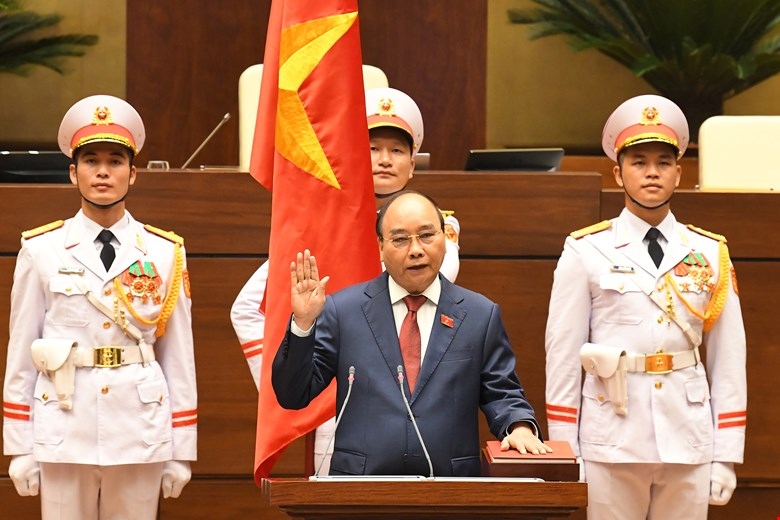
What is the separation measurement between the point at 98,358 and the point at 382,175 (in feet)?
2.94

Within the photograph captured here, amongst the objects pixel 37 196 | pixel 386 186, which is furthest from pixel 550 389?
pixel 37 196

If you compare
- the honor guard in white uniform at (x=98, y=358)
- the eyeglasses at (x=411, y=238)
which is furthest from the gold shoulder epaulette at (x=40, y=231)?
the eyeglasses at (x=411, y=238)

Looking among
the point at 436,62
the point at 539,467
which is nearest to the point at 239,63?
the point at 436,62

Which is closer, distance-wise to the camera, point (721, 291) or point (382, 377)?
point (382, 377)

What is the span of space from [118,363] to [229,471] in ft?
3.09

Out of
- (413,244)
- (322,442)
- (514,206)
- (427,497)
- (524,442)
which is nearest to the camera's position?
(427,497)

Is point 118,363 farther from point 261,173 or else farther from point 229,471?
point 229,471

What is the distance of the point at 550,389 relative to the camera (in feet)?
12.3

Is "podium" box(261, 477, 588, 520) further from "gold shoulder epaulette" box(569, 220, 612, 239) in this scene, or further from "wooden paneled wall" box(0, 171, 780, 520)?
"wooden paneled wall" box(0, 171, 780, 520)

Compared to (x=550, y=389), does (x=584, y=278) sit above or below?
above

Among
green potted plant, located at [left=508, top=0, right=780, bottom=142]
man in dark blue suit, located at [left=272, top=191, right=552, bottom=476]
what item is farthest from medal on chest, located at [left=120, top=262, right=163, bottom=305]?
green potted plant, located at [left=508, top=0, right=780, bottom=142]

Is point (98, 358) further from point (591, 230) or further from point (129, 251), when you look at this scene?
point (591, 230)

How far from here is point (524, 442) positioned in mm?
2789

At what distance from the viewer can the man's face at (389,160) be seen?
383 cm
